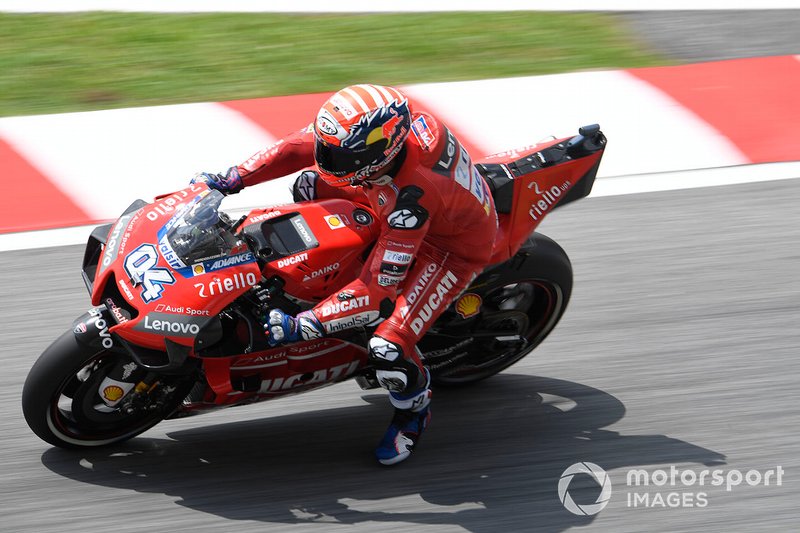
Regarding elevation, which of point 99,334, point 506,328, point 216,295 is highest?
point 506,328

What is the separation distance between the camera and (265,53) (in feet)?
29.5

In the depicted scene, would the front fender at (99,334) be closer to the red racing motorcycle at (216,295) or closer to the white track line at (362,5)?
the red racing motorcycle at (216,295)

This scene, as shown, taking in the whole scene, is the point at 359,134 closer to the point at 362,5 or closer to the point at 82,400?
the point at 82,400

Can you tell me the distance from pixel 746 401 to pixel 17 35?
6.71 meters

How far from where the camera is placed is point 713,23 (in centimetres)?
945

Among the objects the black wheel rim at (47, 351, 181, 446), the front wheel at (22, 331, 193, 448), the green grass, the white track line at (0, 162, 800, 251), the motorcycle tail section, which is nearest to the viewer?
the front wheel at (22, 331, 193, 448)

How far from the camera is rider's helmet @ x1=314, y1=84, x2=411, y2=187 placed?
4449 mm

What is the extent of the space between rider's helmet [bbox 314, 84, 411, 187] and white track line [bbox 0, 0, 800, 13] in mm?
5501

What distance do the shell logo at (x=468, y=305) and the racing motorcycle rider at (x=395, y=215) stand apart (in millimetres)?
410

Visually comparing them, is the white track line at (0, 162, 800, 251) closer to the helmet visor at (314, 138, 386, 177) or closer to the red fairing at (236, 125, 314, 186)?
the red fairing at (236, 125, 314, 186)

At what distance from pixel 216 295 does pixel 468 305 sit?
1443mm

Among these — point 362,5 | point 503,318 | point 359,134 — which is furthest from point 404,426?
point 362,5

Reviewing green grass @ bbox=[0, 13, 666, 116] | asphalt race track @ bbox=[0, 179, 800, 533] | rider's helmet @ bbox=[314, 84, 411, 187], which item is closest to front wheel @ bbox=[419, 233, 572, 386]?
asphalt race track @ bbox=[0, 179, 800, 533]

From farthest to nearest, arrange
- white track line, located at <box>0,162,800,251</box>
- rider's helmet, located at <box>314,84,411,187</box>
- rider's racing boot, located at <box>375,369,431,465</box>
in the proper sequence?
white track line, located at <box>0,162,800,251</box>
rider's racing boot, located at <box>375,369,431,465</box>
rider's helmet, located at <box>314,84,411,187</box>
